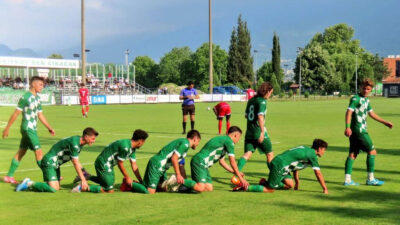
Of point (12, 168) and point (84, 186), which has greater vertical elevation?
point (12, 168)

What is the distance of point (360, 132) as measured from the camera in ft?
30.0

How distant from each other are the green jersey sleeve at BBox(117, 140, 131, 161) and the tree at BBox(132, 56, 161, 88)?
137 meters

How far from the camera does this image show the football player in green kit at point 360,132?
9047mm

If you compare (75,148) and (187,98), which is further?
(187,98)

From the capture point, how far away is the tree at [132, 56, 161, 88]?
146 m

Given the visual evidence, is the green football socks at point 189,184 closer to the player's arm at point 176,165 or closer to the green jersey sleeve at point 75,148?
the player's arm at point 176,165

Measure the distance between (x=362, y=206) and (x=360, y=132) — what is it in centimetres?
217

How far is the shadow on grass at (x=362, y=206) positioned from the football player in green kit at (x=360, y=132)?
0.67 meters

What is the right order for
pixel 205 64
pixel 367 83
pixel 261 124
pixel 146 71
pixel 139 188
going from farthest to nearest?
pixel 146 71
pixel 205 64
pixel 261 124
pixel 367 83
pixel 139 188

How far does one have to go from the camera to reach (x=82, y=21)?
5141 cm

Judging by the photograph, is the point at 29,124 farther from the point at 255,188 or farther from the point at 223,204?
the point at 255,188

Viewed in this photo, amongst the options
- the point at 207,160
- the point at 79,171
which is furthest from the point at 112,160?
the point at 207,160

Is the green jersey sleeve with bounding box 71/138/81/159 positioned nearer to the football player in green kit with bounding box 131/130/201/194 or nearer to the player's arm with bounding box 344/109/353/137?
the football player in green kit with bounding box 131/130/201/194

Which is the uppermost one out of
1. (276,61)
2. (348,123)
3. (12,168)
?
(276,61)
